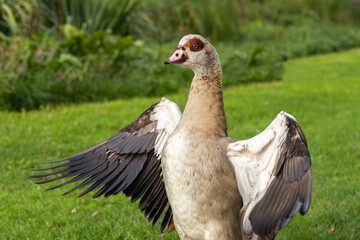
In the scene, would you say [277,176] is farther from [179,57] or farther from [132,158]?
[132,158]

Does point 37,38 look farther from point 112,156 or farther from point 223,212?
point 223,212

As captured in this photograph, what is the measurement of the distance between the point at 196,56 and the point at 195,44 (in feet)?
0.25

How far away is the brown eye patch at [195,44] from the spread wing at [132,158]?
1.78 feet

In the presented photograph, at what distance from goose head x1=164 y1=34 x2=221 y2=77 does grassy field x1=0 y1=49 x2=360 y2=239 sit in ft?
5.54

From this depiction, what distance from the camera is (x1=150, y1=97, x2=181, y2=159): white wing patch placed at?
3.60m

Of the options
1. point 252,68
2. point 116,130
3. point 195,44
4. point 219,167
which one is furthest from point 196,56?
point 252,68

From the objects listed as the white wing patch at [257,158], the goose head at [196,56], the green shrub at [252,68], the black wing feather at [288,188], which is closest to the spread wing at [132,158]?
the goose head at [196,56]

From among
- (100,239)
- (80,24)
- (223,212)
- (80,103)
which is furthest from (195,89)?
(80,24)

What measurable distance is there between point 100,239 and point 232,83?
21.6 ft

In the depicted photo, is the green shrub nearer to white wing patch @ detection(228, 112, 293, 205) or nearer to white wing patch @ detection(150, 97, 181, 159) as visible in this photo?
white wing patch @ detection(150, 97, 181, 159)

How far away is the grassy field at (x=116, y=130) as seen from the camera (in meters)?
4.38

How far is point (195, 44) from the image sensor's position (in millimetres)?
3195

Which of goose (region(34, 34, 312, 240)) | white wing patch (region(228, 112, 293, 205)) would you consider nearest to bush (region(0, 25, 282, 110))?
goose (region(34, 34, 312, 240))

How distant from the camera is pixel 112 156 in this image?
147 inches
